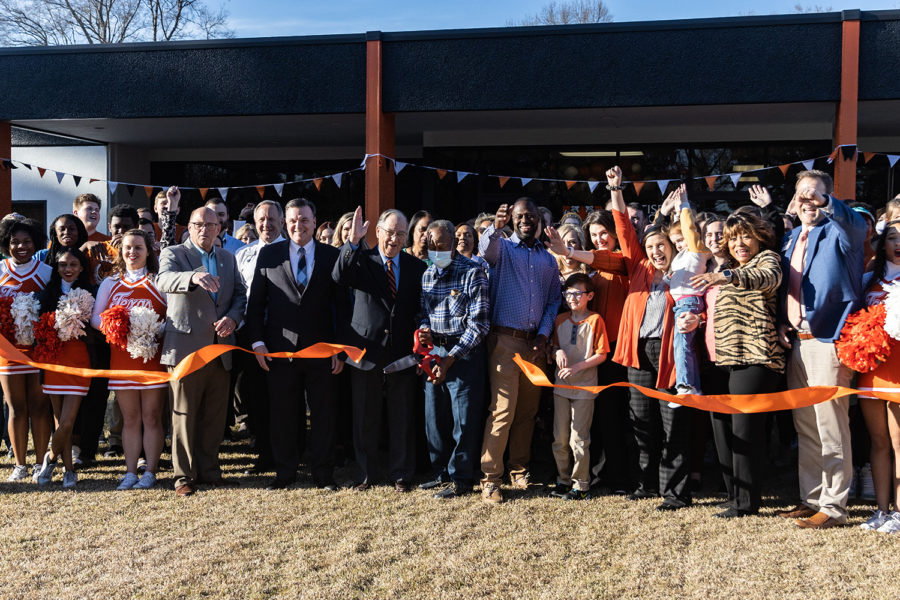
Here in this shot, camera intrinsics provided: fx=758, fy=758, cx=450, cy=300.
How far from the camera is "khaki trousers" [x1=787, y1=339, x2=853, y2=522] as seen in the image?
194 inches

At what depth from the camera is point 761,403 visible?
5.01 meters

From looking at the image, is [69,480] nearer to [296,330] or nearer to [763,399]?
[296,330]

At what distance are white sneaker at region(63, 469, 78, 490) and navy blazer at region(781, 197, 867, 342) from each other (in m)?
5.53

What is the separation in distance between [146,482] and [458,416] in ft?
8.10

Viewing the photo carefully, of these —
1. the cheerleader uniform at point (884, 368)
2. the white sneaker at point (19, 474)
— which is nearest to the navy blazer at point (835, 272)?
the cheerleader uniform at point (884, 368)

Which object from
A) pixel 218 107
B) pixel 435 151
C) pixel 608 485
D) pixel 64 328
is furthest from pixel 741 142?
pixel 64 328

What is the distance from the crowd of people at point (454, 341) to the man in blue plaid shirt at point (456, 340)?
0.05ft

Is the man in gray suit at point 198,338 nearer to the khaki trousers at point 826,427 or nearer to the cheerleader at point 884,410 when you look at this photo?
the khaki trousers at point 826,427

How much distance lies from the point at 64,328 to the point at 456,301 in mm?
3078

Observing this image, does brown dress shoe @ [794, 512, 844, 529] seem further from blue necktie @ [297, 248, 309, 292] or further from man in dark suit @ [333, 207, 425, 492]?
blue necktie @ [297, 248, 309, 292]

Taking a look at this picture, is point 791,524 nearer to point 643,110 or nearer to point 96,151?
point 643,110

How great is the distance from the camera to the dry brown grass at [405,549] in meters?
3.97

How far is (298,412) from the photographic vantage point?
6020mm

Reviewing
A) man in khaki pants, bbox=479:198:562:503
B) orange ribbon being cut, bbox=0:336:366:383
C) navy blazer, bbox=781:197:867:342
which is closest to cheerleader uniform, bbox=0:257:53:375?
orange ribbon being cut, bbox=0:336:366:383
